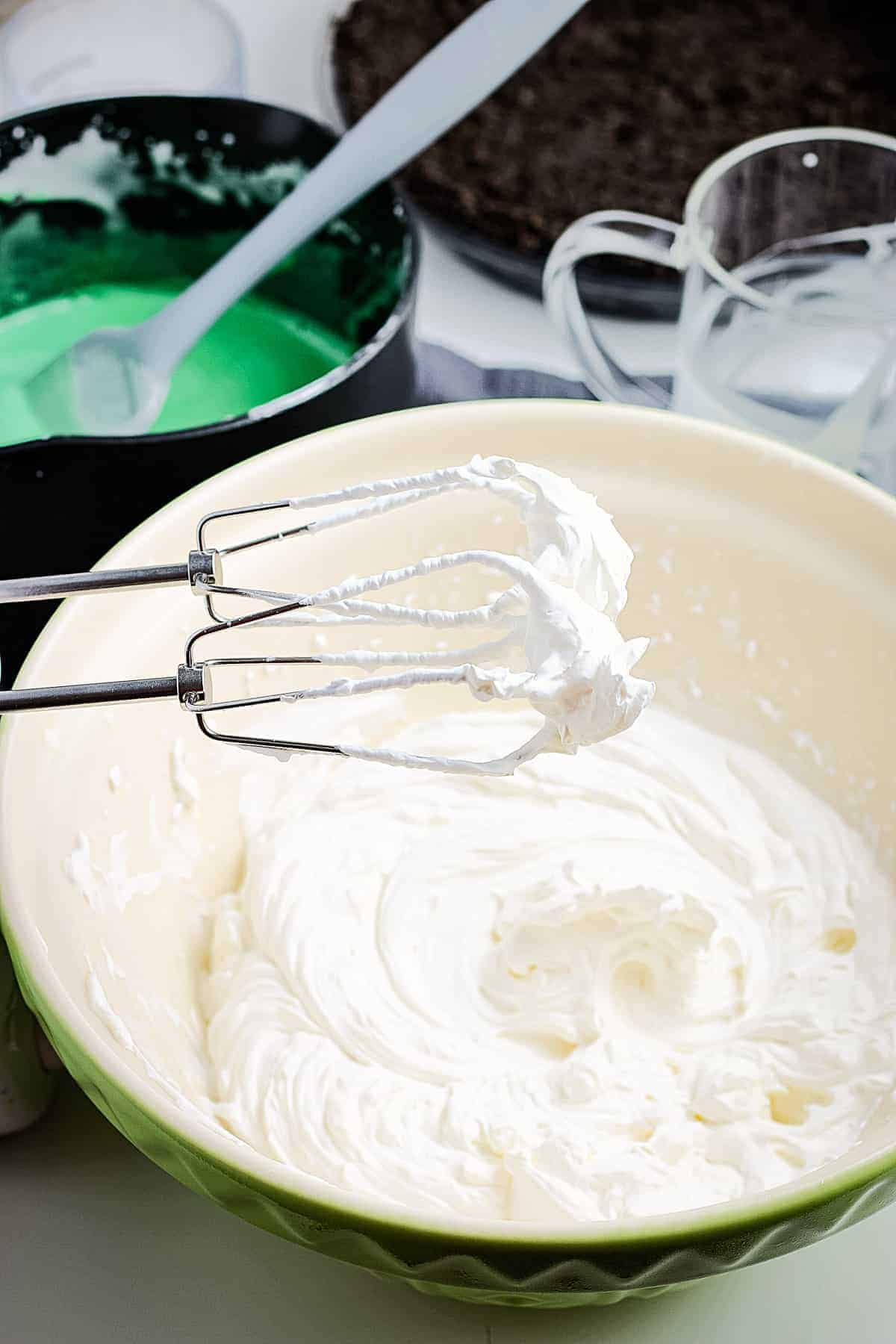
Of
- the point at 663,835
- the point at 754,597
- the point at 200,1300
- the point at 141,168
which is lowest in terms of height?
the point at 200,1300

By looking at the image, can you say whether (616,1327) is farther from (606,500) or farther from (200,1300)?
(606,500)

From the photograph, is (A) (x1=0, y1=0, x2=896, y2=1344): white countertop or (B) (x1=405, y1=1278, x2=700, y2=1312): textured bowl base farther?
(A) (x1=0, y1=0, x2=896, y2=1344): white countertop

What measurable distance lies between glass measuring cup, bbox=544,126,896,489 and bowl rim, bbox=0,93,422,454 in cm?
10

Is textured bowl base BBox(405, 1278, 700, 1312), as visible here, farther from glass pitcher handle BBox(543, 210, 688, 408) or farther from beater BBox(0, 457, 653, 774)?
glass pitcher handle BBox(543, 210, 688, 408)

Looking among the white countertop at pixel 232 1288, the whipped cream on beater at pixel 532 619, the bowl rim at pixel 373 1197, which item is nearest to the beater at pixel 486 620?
the whipped cream on beater at pixel 532 619

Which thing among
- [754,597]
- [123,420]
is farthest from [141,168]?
[754,597]

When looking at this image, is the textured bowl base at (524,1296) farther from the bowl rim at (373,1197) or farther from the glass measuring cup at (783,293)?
the glass measuring cup at (783,293)

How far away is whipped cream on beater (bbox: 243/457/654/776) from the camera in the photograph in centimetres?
52

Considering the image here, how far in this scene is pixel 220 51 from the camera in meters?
1.14

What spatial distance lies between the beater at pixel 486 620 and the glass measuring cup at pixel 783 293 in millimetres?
343

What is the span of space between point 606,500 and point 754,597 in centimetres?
10

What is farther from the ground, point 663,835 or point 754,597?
point 754,597

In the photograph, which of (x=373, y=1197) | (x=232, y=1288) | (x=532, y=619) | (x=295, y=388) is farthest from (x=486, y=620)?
(x=295, y=388)

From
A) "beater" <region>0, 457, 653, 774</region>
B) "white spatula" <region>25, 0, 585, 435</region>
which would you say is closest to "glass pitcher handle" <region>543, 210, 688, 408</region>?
"white spatula" <region>25, 0, 585, 435</region>
